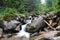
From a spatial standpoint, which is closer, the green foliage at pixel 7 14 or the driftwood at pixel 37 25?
the driftwood at pixel 37 25

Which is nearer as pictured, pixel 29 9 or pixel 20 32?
pixel 20 32

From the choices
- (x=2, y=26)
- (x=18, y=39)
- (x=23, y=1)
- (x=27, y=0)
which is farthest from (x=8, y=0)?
(x=18, y=39)

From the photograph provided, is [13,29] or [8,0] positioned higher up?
[8,0]

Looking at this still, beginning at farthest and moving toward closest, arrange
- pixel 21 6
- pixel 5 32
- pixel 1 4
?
pixel 21 6
pixel 1 4
pixel 5 32

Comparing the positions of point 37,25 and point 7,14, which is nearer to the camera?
point 37,25

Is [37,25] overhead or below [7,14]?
below

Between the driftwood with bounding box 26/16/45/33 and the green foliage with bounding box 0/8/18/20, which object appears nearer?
the driftwood with bounding box 26/16/45/33

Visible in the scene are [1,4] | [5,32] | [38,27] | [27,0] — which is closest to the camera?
[38,27]

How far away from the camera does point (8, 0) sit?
2955cm

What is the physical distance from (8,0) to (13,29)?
16.4 metres

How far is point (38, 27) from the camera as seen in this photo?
13086 mm

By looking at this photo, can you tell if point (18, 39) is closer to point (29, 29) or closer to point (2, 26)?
point (29, 29)

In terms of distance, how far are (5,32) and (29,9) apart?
21712 mm

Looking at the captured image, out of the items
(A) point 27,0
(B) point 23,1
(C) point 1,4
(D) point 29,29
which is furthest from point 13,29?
(A) point 27,0
